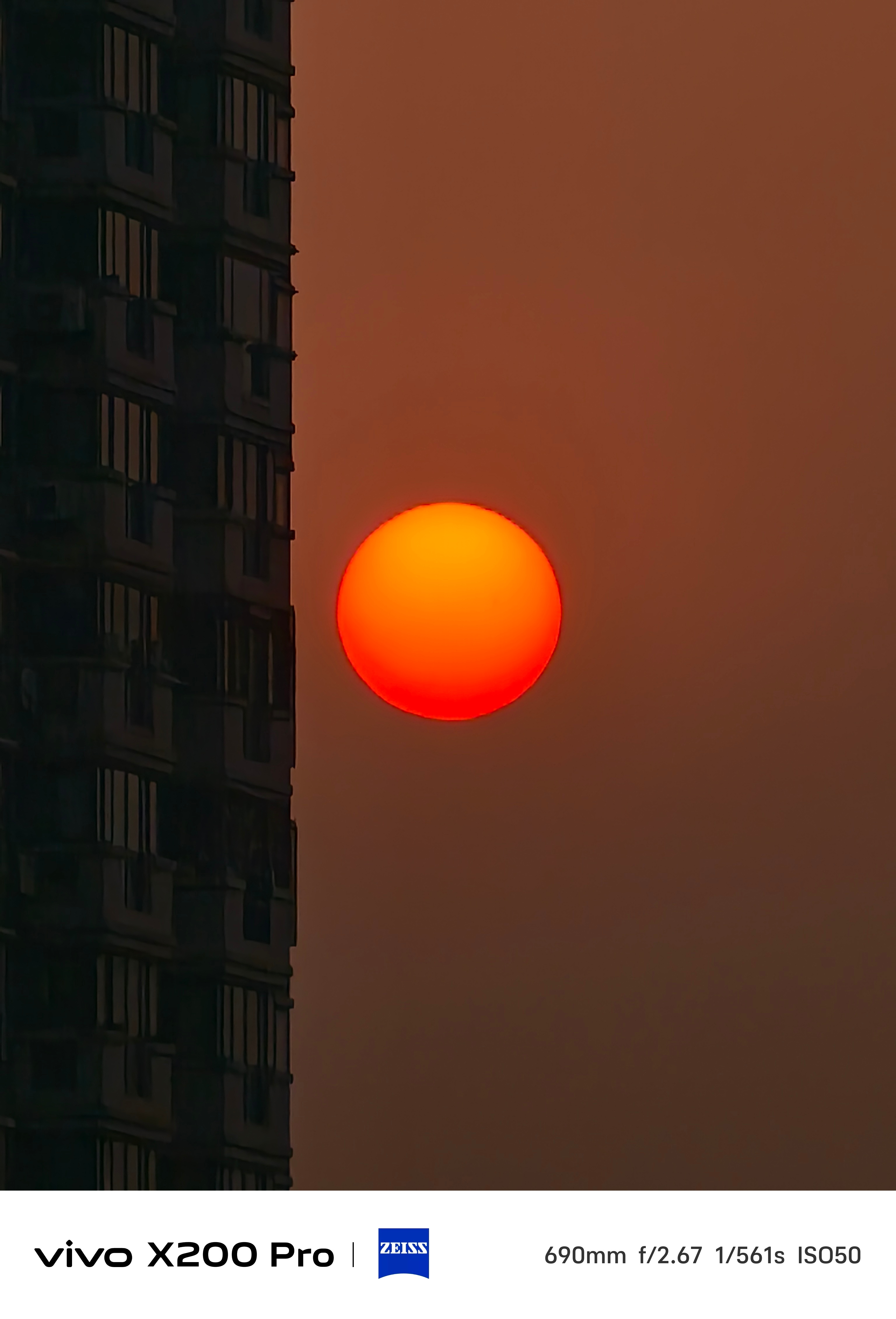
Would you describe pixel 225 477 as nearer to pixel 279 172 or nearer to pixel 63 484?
pixel 63 484

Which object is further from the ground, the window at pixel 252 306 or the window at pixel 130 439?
the window at pixel 252 306

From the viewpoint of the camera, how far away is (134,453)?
95.9 ft

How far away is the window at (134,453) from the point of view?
28.6 metres

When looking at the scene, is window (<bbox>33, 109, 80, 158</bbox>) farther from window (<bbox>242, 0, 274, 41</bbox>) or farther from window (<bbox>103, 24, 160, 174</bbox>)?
window (<bbox>242, 0, 274, 41</bbox>)

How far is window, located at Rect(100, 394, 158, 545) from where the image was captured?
28562mm

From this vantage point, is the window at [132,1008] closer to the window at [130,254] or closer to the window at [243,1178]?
the window at [243,1178]

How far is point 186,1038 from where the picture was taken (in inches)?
1171

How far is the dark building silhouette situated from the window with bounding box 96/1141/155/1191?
43mm

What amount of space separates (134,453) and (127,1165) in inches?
448

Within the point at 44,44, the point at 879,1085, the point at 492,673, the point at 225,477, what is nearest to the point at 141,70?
the point at 44,44
